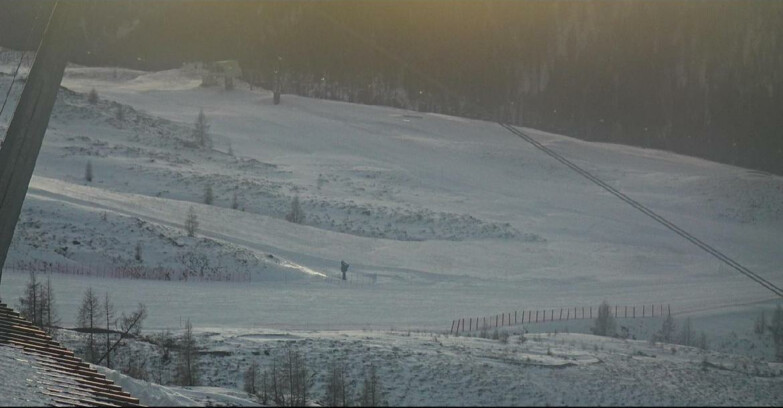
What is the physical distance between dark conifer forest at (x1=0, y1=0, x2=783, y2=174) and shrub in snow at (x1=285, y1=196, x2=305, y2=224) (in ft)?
18.3

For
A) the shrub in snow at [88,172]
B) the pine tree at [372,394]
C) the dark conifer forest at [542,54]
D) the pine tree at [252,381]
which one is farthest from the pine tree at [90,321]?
the shrub in snow at [88,172]

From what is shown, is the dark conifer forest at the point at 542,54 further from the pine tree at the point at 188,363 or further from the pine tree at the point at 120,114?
the pine tree at the point at 188,363

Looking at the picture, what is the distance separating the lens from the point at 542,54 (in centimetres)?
3241

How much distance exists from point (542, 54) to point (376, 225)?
332 inches

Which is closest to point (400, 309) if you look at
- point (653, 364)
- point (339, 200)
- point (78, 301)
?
point (78, 301)

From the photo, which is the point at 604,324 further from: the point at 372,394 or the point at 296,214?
the point at 296,214

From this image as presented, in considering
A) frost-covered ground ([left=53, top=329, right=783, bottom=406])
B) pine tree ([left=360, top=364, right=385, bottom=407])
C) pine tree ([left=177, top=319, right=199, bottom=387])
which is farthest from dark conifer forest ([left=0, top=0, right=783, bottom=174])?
pine tree ([left=360, top=364, right=385, bottom=407])

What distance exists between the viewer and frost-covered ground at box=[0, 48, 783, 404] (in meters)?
19.7

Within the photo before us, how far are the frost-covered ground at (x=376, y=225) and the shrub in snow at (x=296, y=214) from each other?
0.59 meters

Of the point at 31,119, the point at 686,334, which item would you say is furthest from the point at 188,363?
the point at 686,334

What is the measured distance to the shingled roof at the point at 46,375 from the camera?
245 inches

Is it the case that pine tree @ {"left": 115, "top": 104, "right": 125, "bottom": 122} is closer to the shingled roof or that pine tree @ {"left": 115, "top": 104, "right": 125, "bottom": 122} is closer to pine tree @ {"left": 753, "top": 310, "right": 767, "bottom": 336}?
pine tree @ {"left": 753, "top": 310, "right": 767, "bottom": 336}

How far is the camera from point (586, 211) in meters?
37.6

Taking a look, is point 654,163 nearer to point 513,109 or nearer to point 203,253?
point 513,109
